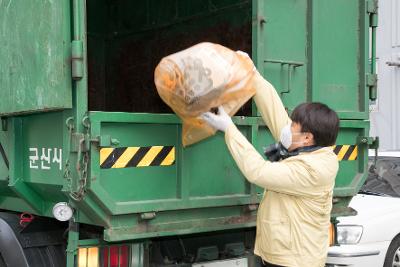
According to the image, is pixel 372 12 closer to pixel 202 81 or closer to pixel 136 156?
pixel 202 81

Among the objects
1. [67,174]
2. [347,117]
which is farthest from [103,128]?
[347,117]

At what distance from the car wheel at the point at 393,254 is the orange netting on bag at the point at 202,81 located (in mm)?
3194

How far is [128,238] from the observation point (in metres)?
2.99

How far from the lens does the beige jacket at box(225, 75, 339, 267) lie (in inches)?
112

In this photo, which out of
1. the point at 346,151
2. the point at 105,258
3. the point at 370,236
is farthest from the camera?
the point at 370,236

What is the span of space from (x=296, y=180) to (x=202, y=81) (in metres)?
0.69

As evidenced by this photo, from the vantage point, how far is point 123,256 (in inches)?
127

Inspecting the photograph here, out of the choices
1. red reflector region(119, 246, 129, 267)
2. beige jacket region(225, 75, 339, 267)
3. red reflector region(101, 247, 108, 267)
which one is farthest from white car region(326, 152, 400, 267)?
red reflector region(101, 247, 108, 267)

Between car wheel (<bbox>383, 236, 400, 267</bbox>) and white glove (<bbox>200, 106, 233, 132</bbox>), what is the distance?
10.8 ft

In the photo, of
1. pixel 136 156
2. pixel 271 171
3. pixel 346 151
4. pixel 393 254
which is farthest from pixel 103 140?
pixel 393 254

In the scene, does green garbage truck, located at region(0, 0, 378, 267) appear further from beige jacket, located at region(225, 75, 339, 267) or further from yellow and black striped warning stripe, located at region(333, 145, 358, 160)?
beige jacket, located at region(225, 75, 339, 267)

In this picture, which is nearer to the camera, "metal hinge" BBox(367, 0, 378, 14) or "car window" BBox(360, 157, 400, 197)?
"metal hinge" BBox(367, 0, 378, 14)

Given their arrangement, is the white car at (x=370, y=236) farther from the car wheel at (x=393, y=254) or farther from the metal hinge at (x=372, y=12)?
the metal hinge at (x=372, y=12)

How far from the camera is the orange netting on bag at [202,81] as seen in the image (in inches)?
114
